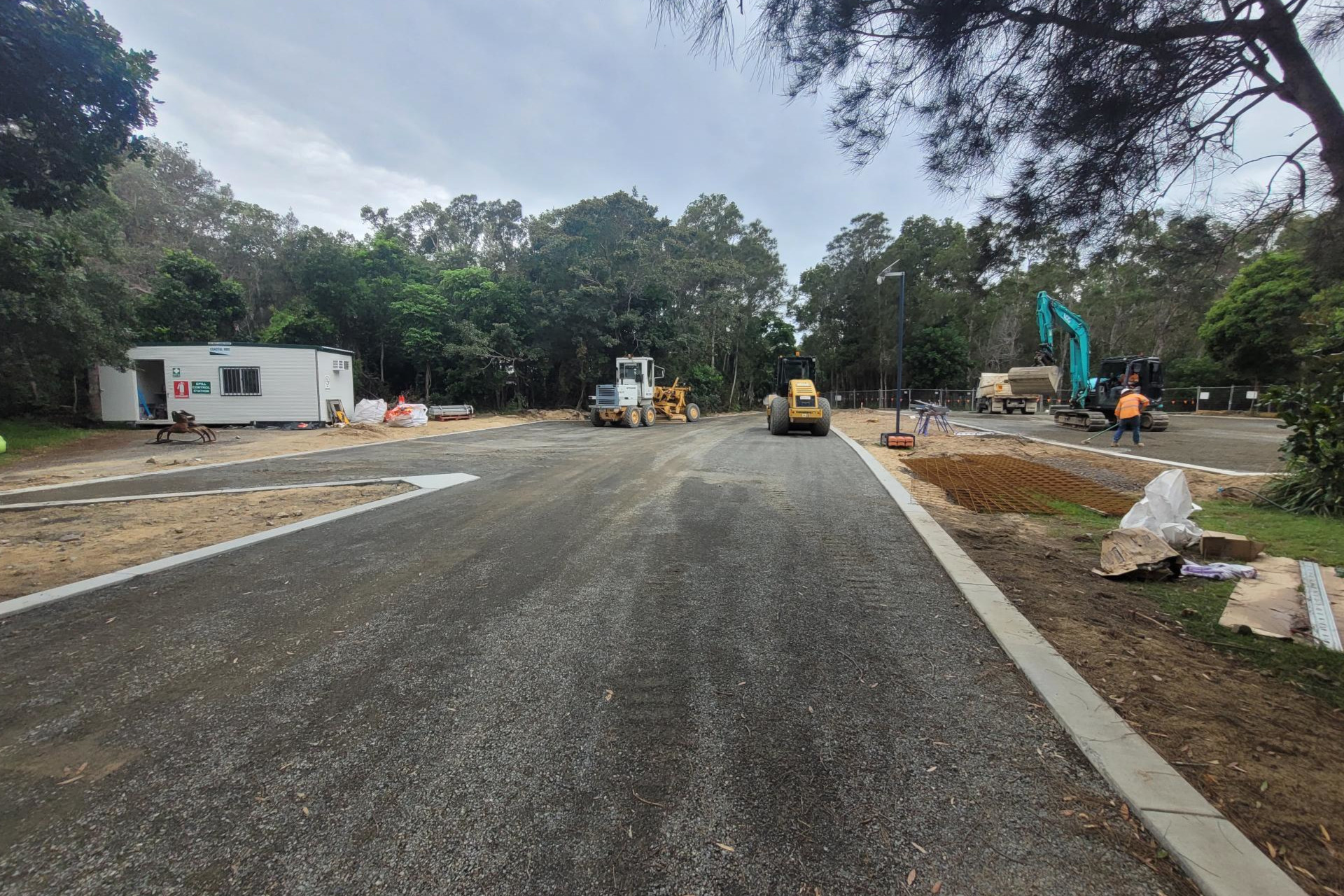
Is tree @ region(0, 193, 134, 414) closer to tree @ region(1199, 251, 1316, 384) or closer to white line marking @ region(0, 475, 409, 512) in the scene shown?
white line marking @ region(0, 475, 409, 512)

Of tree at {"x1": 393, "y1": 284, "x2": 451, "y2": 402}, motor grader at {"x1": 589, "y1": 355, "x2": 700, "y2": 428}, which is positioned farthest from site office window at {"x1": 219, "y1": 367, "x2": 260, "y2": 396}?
motor grader at {"x1": 589, "y1": 355, "x2": 700, "y2": 428}

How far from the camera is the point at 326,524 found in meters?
5.91

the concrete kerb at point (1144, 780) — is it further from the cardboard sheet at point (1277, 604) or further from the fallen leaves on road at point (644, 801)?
the fallen leaves on road at point (644, 801)

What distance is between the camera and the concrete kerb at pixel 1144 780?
5.31 feet

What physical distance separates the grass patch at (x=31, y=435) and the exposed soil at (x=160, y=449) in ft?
0.93

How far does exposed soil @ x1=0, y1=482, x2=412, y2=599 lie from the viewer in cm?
450

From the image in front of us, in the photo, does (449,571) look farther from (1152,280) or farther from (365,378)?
(365,378)

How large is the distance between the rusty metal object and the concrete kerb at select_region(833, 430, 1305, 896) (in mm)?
4149

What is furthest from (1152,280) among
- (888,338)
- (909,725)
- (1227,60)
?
(888,338)

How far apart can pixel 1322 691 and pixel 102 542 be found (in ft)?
28.6

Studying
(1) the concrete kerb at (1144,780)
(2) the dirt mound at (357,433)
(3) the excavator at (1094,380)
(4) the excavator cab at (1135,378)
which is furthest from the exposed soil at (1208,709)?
(4) the excavator cab at (1135,378)

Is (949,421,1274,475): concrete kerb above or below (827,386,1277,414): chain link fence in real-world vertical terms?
below

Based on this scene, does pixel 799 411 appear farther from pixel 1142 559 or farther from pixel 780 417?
pixel 1142 559

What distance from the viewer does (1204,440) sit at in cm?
1491
